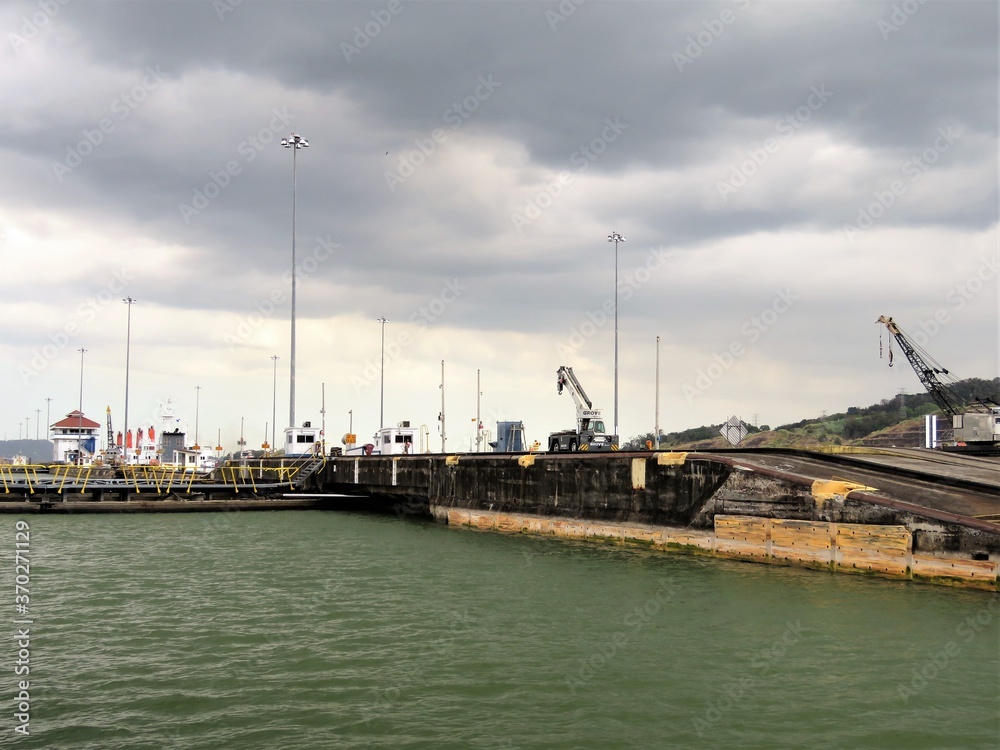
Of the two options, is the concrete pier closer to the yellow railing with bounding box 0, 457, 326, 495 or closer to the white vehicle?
the yellow railing with bounding box 0, 457, 326, 495

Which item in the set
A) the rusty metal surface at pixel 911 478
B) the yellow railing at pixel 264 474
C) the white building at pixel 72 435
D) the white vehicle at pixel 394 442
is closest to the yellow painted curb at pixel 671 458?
the rusty metal surface at pixel 911 478

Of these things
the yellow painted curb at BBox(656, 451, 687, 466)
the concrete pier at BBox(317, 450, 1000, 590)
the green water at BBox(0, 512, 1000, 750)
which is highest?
the yellow painted curb at BBox(656, 451, 687, 466)

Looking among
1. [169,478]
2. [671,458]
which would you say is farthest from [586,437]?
[169,478]

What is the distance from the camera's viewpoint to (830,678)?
1164 centimetres

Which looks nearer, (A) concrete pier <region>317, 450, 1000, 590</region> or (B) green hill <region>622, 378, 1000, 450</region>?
(A) concrete pier <region>317, 450, 1000, 590</region>

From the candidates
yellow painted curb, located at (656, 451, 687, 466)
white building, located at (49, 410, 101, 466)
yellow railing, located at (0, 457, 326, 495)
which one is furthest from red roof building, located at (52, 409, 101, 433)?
yellow painted curb, located at (656, 451, 687, 466)

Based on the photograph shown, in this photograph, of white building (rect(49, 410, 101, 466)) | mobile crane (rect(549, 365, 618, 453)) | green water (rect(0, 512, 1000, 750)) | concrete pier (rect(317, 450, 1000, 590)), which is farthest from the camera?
white building (rect(49, 410, 101, 466))

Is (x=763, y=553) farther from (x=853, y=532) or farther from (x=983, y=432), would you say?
(x=983, y=432)

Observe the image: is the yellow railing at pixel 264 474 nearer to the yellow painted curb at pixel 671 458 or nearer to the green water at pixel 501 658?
the green water at pixel 501 658

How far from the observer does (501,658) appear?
1273 cm

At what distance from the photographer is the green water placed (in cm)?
969

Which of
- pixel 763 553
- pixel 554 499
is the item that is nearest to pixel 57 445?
pixel 554 499

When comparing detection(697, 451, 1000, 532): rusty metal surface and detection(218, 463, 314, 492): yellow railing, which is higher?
detection(697, 451, 1000, 532): rusty metal surface

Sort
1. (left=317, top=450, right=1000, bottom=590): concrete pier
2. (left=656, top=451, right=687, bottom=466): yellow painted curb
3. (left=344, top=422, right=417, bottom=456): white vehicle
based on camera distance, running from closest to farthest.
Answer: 1. (left=317, top=450, right=1000, bottom=590): concrete pier
2. (left=656, top=451, right=687, bottom=466): yellow painted curb
3. (left=344, top=422, right=417, bottom=456): white vehicle
